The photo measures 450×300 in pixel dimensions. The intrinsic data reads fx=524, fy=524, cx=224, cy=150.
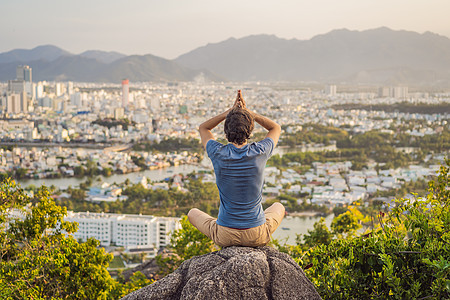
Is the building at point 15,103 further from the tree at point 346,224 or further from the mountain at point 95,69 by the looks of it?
the tree at point 346,224

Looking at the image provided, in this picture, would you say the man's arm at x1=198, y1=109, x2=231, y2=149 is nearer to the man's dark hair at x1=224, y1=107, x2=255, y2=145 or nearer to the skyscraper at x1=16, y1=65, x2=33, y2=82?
the man's dark hair at x1=224, y1=107, x2=255, y2=145

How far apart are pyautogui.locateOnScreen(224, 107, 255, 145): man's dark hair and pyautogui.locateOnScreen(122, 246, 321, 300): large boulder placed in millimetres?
274

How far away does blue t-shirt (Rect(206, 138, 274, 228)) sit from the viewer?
130cm

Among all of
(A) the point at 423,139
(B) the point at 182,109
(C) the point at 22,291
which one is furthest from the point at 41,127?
(C) the point at 22,291

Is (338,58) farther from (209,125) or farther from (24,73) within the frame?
(209,125)

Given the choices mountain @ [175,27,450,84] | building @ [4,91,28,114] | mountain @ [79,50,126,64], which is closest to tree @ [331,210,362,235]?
building @ [4,91,28,114]

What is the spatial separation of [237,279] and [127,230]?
7303mm

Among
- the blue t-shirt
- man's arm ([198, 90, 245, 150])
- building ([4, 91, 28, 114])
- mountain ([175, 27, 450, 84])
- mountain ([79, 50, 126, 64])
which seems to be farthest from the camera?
mountain ([79, 50, 126, 64])

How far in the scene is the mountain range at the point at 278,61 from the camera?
4091cm

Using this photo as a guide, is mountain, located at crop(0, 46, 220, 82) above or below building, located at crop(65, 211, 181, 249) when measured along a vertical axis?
above

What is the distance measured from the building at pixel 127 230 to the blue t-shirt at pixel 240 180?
21.9ft

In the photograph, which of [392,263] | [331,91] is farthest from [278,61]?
[392,263]

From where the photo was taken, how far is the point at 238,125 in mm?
1317

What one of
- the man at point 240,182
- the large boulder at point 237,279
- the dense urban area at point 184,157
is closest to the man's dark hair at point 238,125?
the man at point 240,182
